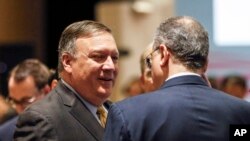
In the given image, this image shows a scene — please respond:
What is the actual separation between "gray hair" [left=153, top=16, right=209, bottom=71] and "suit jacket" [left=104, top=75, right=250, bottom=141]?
0.07 m

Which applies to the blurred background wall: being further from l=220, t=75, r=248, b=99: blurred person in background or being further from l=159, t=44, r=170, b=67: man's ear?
l=159, t=44, r=170, b=67: man's ear

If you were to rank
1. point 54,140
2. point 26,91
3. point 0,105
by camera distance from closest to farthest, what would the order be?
point 54,140, point 26,91, point 0,105

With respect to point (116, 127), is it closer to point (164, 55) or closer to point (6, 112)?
point (164, 55)

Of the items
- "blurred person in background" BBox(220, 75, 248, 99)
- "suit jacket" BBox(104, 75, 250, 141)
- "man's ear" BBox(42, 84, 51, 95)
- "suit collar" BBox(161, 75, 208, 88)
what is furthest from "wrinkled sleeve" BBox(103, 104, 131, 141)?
"blurred person in background" BBox(220, 75, 248, 99)

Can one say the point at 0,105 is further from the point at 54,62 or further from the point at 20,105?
the point at 54,62

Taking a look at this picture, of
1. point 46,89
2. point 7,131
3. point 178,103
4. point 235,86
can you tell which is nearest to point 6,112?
point 46,89

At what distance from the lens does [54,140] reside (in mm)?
3217

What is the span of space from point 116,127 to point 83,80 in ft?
1.80

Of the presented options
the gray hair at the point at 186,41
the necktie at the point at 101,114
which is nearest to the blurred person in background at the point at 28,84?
the necktie at the point at 101,114

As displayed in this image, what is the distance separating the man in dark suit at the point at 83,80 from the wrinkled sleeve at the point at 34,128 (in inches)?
2.1

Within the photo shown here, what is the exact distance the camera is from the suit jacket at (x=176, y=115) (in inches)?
116

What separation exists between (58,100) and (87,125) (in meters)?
0.18

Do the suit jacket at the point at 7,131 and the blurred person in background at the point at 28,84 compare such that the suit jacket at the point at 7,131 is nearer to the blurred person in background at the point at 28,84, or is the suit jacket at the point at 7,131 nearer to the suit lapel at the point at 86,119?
the blurred person in background at the point at 28,84

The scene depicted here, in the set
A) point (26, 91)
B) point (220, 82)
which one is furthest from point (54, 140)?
point (220, 82)
